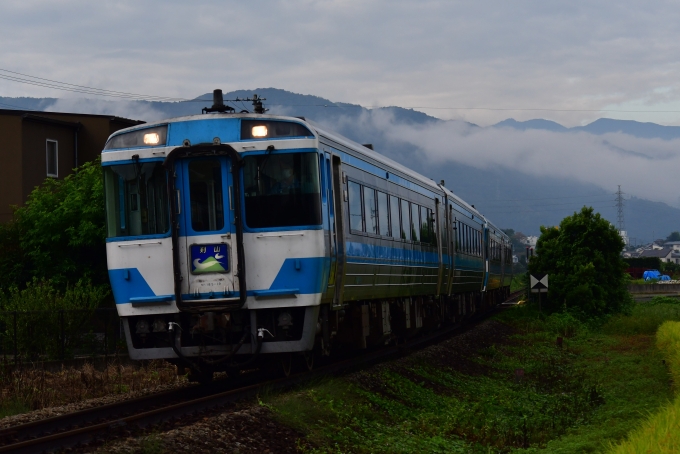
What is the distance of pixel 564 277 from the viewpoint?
2856cm

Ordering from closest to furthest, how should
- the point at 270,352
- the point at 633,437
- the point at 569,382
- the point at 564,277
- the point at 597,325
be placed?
the point at 633,437, the point at 270,352, the point at 569,382, the point at 597,325, the point at 564,277

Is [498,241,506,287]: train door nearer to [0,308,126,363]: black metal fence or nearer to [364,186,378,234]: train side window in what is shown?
[0,308,126,363]: black metal fence

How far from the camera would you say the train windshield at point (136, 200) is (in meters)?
10.8

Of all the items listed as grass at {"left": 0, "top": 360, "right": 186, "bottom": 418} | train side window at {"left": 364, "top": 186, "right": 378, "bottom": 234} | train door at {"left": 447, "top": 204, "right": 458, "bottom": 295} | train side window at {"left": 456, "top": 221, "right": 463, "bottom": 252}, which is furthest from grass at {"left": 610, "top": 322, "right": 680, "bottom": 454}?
train side window at {"left": 456, "top": 221, "right": 463, "bottom": 252}

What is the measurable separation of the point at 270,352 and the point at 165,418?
205cm

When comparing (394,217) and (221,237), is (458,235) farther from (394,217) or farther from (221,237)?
(221,237)

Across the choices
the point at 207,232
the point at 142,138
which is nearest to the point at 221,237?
the point at 207,232

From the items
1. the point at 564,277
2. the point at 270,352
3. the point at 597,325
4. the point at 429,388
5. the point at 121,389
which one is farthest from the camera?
the point at 564,277

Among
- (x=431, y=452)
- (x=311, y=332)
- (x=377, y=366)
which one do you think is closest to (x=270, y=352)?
(x=311, y=332)

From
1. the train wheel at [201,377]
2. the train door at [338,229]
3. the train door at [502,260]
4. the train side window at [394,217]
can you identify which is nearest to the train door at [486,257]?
the train door at [502,260]

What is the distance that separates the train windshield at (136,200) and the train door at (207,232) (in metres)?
0.31

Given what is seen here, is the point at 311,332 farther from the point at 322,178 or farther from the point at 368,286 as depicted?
the point at 368,286

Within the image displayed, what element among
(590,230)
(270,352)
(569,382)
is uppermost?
(590,230)

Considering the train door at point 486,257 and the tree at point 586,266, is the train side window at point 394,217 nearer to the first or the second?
the tree at point 586,266
